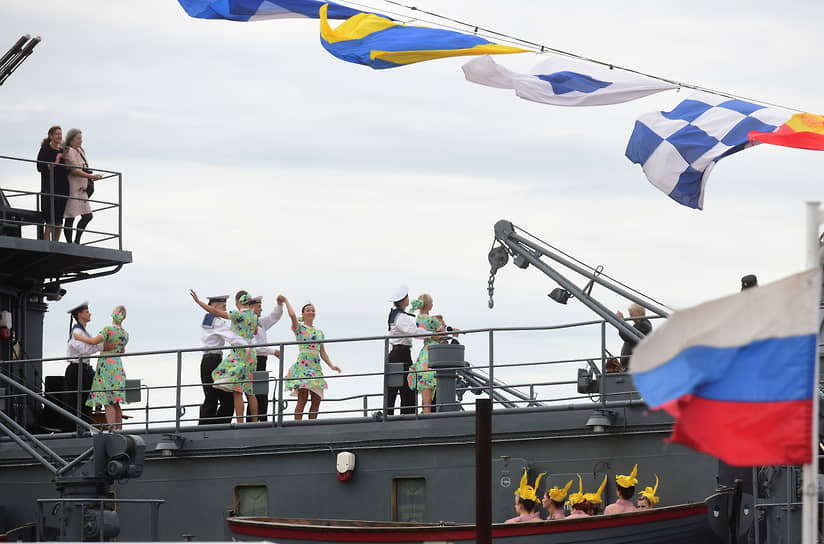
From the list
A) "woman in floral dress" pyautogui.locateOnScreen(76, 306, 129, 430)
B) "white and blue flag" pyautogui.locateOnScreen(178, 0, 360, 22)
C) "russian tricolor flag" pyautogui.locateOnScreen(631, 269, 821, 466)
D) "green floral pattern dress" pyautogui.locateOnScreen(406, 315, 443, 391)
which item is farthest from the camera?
"woman in floral dress" pyautogui.locateOnScreen(76, 306, 129, 430)

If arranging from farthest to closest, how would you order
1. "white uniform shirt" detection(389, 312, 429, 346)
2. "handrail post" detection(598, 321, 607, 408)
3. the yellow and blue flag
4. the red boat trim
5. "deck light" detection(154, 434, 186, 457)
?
"deck light" detection(154, 434, 186, 457), "white uniform shirt" detection(389, 312, 429, 346), the yellow and blue flag, "handrail post" detection(598, 321, 607, 408), the red boat trim

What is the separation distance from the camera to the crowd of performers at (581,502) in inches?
593

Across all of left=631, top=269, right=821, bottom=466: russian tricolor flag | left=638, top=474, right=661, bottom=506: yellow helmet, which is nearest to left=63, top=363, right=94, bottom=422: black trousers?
left=638, top=474, right=661, bottom=506: yellow helmet

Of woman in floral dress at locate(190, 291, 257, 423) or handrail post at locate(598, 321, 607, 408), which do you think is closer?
handrail post at locate(598, 321, 607, 408)

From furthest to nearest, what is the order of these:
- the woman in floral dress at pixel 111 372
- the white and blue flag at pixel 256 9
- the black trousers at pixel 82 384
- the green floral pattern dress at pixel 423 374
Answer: the black trousers at pixel 82 384 < the woman in floral dress at pixel 111 372 < the green floral pattern dress at pixel 423 374 < the white and blue flag at pixel 256 9

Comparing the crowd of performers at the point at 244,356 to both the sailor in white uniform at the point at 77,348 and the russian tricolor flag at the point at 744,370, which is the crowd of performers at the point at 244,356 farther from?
the russian tricolor flag at the point at 744,370

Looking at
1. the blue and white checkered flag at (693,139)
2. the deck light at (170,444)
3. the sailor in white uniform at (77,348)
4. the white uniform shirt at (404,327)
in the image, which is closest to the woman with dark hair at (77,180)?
the sailor in white uniform at (77,348)

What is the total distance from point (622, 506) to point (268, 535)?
381 cm

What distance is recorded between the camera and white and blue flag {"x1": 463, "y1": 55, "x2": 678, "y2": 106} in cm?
1669

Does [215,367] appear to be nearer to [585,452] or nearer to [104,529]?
[104,529]

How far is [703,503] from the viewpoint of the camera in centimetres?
1486

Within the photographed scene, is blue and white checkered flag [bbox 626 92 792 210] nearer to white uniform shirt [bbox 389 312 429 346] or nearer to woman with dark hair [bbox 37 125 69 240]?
white uniform shirt [bbox 389 312 429 346]

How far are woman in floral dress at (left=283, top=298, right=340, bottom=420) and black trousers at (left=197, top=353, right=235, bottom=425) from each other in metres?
1.04

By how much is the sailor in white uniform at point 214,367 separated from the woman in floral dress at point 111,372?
1.28m
